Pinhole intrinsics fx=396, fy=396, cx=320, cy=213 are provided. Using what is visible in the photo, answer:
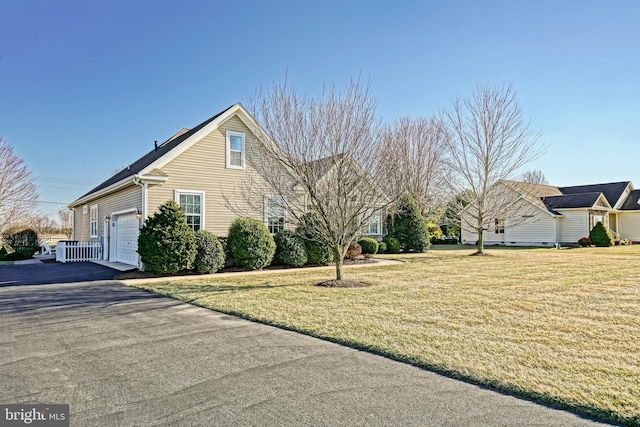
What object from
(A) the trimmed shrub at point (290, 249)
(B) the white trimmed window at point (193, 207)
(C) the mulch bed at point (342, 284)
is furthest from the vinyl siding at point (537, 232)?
(B) the white trimmed window at point (193, 207)

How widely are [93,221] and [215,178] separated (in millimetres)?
9298

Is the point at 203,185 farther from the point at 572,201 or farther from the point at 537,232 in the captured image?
the point at 572,201

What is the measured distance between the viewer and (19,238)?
2436 centimetres

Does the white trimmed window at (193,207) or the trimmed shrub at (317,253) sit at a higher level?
the white trimmed window at (193,207)

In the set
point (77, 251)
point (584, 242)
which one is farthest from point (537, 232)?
point (77, 251)

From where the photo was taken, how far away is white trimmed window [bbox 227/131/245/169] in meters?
16.2

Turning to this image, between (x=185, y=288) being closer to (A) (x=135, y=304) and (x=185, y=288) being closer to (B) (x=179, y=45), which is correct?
(A) (x=135, y=304)

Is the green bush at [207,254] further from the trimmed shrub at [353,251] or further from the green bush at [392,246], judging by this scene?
the green bush at [392,246]

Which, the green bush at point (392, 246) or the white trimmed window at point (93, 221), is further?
the green bush at point (392, 246)

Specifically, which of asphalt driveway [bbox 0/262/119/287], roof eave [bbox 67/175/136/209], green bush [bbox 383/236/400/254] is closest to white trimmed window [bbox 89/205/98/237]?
roof eave [bbox 67/175/136/209]

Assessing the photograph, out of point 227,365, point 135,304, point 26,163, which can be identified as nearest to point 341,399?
point 227,365

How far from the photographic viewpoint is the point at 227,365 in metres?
4.53

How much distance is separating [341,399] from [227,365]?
1.57 metres

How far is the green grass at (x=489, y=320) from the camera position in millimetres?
3992
